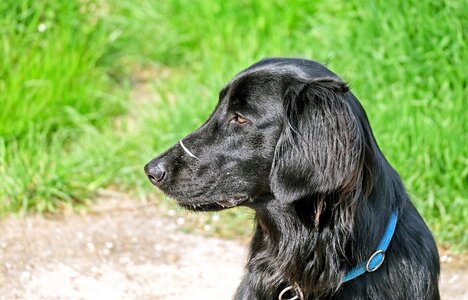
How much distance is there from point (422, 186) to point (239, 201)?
2163mm

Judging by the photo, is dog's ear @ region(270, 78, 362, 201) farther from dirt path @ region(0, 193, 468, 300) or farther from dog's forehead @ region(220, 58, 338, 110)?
dirt path @ region(0, 193, 468, 300)

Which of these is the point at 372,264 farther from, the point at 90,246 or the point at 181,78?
the point at 181,78

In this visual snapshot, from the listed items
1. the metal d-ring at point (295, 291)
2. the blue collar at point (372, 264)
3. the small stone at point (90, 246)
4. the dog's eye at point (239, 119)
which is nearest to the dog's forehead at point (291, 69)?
the dog's eye at point (239, 119)

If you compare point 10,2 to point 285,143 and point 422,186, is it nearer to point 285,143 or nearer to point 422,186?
point 422,186

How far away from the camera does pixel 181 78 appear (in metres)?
6.74

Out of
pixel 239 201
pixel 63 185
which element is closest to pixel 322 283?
pixel 239 201

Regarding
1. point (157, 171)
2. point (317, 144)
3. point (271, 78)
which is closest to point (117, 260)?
point (157, 171)

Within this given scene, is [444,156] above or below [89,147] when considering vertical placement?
above

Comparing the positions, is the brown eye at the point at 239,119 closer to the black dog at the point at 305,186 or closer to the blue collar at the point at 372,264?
the black dog at the point at 305,186

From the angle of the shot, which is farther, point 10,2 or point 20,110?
point 10,2

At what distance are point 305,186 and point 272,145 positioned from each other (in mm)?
242

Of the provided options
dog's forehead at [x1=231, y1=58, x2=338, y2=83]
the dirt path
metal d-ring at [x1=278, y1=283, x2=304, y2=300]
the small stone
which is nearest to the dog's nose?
dog's forehead at [x1=231, y1=58, x2=338, y2=83]

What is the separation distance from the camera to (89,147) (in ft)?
19.5

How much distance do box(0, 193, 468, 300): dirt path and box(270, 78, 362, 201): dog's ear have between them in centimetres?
166
